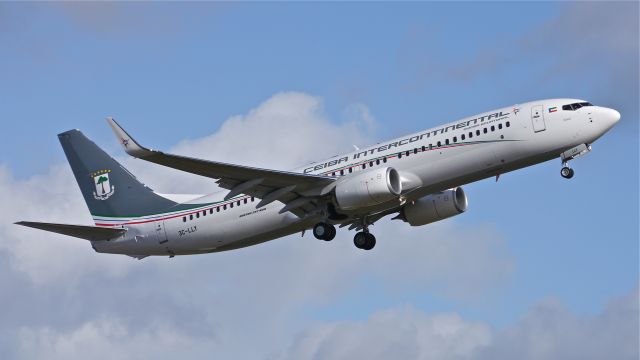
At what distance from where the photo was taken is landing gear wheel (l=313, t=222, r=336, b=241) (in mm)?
Result: 51438

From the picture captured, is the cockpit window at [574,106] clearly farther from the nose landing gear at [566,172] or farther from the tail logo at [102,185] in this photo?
the tail logo at [102,185]

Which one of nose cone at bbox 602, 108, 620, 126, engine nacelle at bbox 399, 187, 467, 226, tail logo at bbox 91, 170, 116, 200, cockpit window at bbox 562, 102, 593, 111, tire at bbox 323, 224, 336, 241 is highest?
tail logo at bbox 91, 170, 116, 200

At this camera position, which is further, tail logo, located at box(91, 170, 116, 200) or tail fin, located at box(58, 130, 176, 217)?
tail logo, located at box(91, 170, 116, 200)

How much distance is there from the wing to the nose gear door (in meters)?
8.89

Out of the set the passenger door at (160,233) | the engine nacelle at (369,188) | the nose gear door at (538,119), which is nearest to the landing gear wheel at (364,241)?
the engine nacelle at (369,188)

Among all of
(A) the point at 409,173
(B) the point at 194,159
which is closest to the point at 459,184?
(A) the point at 409,173

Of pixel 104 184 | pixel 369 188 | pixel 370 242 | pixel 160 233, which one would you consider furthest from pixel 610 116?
pixel 104 184

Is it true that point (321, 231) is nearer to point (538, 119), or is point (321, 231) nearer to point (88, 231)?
point (538, 119)

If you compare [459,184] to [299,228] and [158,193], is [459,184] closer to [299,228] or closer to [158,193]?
[299,228]

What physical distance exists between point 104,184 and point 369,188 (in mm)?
16622

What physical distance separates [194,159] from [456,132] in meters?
10.9

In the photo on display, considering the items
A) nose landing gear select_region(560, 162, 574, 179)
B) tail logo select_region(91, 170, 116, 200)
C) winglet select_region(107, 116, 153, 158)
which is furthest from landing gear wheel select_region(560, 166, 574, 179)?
tail logo select_region(91, 170, 116, 200)

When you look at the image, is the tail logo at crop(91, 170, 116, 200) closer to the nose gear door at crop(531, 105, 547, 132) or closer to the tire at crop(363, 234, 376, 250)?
the tire at crop(363, 234, 376, 250)

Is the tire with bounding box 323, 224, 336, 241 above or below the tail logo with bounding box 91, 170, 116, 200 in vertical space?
below
